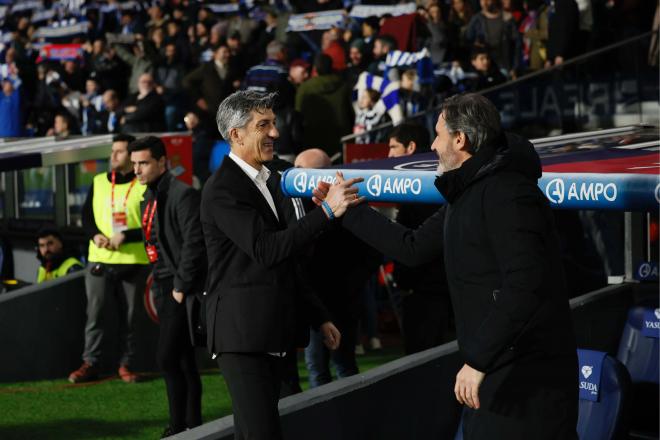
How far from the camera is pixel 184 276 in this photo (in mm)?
6914

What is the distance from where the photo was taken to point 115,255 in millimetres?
9086

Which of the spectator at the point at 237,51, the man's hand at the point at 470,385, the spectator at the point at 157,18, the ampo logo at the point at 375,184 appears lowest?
the man's hand at the point at 470,385

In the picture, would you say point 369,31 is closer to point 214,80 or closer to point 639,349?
point 214,80

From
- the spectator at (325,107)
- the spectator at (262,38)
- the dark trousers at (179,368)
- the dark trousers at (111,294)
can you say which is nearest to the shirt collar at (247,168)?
the dark trousers at (179,368)

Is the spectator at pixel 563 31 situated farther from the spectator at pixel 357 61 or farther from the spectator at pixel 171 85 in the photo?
the spectator at pixel 171 85

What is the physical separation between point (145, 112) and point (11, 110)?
5.75 m

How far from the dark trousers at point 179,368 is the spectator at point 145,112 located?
8.48 meters

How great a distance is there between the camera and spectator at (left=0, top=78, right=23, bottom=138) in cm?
2006

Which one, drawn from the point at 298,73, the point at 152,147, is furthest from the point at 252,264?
the point at 298,73

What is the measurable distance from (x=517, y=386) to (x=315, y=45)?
47.1 feet

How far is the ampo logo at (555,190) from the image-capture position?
4574 millimetres

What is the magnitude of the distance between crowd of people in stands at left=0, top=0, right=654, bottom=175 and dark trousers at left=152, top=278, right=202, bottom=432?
628 centimetres

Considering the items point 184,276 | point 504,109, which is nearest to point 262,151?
point 184,276

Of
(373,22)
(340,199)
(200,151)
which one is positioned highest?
(373,22)
